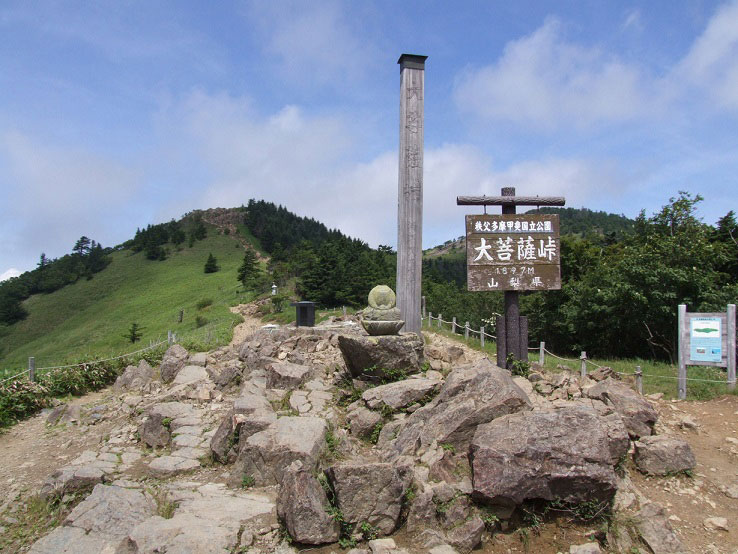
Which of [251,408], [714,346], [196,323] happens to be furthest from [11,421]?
[196,323]

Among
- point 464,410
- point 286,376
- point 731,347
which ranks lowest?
point 286,376

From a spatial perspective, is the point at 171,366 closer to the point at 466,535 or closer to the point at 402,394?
the point at 402,394

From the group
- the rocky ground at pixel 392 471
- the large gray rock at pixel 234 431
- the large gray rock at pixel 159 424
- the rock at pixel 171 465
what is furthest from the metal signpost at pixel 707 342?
the large gray rock at pixel 159 424

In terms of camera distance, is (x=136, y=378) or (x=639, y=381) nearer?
(x=639, y=381)

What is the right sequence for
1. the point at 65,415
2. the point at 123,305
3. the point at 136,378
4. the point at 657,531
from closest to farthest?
the point at 657,531, the point at 65,415, the point at 136,378, the point at 123,305

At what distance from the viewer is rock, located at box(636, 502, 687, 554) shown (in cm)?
490

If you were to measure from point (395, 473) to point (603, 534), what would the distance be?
2.26m

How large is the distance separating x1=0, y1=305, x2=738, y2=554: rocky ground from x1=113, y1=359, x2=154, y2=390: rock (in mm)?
2823

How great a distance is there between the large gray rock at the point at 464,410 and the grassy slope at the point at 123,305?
29891 mm

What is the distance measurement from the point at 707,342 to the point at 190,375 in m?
11.0

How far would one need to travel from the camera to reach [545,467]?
518 centimetres

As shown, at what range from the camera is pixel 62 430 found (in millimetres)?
10109

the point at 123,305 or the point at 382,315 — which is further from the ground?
the point at 382,315

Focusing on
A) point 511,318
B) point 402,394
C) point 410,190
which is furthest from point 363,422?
point 410,190
